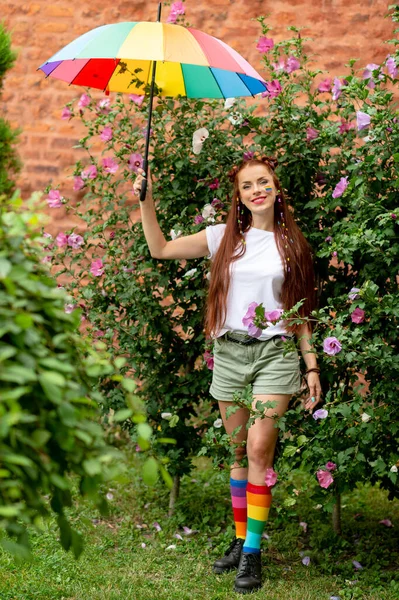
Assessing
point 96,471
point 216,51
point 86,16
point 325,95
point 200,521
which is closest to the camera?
point 96,471

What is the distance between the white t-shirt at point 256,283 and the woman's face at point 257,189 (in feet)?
0.44

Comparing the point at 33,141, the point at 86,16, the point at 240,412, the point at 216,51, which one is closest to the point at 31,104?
the point at 33,141

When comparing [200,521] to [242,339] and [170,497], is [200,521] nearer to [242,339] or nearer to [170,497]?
[170,497]

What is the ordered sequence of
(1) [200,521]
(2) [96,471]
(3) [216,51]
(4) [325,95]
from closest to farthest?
(2) [96,471], (3) [216,51], (1) [200,521], (4) [325,95]

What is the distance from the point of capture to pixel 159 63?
146 inches

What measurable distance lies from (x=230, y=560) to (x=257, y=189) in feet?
5.11

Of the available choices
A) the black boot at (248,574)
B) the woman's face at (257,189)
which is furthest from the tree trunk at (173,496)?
the woman's face at (257,189)

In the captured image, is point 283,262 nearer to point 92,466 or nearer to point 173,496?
point 173,496

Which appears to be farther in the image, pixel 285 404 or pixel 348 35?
pixel 348 35

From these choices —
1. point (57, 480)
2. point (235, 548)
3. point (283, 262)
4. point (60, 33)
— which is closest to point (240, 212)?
point (283, 262)

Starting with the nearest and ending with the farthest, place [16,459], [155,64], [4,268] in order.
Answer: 1. [16,459]
2. [4,268]
3. [155,64]

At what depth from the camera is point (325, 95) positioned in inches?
217

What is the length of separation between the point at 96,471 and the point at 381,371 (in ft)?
6.18

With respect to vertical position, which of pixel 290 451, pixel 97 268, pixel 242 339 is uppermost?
pixel 97 268
